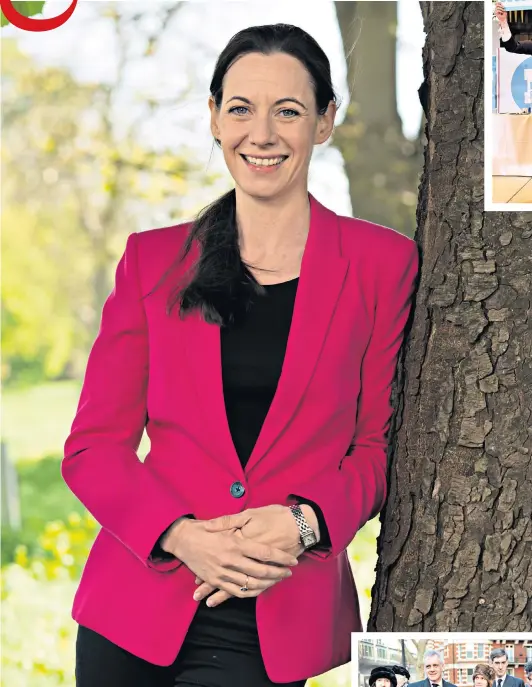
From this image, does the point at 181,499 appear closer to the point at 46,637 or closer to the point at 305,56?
the point at 305,56

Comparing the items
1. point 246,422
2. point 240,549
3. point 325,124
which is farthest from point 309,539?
point 325,124

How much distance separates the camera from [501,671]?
186 centimetres

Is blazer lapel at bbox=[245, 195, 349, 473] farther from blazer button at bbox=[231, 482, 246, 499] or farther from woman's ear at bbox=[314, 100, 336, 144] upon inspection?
woman's ear at bbox=[314, 100, 336, 144]

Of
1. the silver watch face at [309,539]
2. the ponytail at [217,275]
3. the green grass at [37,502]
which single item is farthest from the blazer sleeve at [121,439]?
the green grass at [37,502]

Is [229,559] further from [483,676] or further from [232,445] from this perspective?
[483,676]

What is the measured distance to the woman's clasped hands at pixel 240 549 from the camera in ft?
6.23

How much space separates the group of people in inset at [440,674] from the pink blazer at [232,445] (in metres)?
0.14

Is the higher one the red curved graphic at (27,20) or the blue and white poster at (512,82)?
the red curved graphic at (27,20)

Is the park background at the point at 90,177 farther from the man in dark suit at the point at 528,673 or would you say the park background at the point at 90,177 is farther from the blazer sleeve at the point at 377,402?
the man in dark suit at the point at 528,673

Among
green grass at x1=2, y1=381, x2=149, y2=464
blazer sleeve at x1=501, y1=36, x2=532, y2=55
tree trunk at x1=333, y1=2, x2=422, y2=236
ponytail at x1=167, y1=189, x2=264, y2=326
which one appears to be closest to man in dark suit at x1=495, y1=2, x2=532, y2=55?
blazer sleeve at x1=501, y1=36, x2=532, y2=55

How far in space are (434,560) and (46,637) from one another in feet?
12.8

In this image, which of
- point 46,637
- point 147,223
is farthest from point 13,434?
point 46,637

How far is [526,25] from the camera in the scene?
2.01 meters

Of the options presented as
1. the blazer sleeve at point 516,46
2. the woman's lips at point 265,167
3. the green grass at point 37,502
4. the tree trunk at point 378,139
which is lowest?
the green grass at point 37,502
